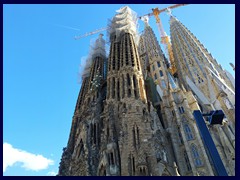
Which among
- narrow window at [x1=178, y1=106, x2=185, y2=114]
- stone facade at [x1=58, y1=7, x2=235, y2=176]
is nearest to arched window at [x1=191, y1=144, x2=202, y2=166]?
stone facade at [x1=58, y1=7, x2=235, y2=176]

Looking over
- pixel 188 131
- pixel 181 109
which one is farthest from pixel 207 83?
pixel 188 131

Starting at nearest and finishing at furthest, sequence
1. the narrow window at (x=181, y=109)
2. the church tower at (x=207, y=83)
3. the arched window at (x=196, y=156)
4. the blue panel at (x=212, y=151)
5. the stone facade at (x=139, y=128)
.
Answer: the blue panel at (x=212, y=151) < the stone facade at (x=139, y=128) < the arched window at (x=196, y=156) < the church tower at (x=207, y=83) < the narrow window at (x=181, y=109)

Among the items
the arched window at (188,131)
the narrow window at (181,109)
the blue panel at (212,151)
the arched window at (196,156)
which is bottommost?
the blue panel at (212,151)

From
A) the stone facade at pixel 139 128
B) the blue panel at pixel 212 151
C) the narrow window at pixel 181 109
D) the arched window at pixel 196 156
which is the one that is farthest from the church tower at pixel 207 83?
the blue panel at pixel 212 151

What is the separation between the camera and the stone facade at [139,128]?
74.6ft

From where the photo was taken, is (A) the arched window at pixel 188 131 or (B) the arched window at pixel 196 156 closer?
(B) the arched window at pixel 196 156

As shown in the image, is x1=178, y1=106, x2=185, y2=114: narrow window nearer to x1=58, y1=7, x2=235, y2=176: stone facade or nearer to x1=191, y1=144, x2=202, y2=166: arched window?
x1=58, y1=7, x2=235, y2=176: stone facade

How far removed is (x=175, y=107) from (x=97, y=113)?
9.77 meters

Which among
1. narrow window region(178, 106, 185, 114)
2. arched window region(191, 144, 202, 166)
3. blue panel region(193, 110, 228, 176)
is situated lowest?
blue panel region(193, 110, 228, 176)

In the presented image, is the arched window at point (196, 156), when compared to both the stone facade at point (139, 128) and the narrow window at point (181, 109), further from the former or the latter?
the narrow window at point (181, 109)

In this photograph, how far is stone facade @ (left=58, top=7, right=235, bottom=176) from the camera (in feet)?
74.6

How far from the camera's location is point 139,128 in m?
24.8
